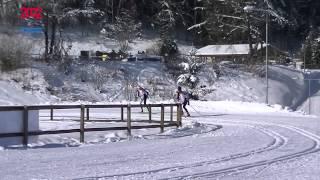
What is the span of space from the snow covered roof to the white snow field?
55.8 m

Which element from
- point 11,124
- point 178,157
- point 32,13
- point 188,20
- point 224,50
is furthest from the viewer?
point 188,20

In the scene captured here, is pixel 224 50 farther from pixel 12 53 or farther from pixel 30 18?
pixel 12 53

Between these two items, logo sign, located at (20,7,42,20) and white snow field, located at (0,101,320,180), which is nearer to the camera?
white snow field, located at (0,101,320,180)

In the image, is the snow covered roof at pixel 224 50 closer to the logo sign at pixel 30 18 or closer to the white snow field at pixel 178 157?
the logo sign at pixel 30 18

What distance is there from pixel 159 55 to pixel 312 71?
58.5 feet

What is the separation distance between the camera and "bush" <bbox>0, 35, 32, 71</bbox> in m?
54.2

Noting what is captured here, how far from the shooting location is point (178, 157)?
48.8 feet

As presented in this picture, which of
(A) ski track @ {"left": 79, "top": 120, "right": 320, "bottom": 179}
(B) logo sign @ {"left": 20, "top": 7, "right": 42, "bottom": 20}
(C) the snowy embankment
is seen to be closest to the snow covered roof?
(C) the snowy embankment

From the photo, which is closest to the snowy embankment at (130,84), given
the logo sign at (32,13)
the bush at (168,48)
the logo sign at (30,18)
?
the logo sign at (32,13)

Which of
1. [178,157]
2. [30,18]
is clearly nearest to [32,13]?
[30,18]

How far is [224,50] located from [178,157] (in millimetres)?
66045

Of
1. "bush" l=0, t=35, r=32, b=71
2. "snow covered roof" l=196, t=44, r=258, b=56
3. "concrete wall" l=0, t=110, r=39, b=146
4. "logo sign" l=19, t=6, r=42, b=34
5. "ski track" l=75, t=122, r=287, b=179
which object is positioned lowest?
"ski track" l=75, t=122, r=287, b=179

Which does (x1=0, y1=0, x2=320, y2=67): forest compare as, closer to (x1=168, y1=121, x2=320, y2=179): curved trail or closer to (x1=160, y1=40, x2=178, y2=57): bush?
(x1=160, y1=40, x2=178, y2=57): bush

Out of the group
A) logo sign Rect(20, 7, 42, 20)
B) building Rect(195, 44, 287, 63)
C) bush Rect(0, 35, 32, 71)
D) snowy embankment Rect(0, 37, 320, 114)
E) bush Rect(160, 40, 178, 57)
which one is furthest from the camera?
building Rect(195, 44, 287, 63)
